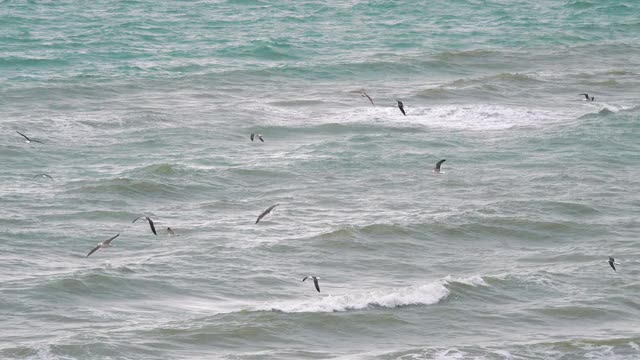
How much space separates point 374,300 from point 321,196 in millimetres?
7539

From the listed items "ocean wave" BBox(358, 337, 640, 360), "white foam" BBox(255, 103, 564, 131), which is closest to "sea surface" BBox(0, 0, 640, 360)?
"ocean wave" BBox(358, 337, 640, 360)

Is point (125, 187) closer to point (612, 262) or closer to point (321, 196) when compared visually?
point (321, 196)

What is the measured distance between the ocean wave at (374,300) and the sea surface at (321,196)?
2.1 inches

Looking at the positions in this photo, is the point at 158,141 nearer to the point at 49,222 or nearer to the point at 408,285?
the point at 49,222

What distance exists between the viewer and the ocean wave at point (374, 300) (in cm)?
2084

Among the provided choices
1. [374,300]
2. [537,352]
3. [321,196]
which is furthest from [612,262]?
[321,196]

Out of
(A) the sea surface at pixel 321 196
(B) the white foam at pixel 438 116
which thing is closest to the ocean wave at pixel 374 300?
(A) the sea surface at pixel 321 196

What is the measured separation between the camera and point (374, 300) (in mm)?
21156

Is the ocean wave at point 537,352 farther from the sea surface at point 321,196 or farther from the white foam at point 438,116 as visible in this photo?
the white foam at point 438,116

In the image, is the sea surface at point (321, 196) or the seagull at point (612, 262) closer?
the sea surface at point (321, 196)

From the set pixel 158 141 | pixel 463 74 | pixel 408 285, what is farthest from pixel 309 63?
pixel 408 285

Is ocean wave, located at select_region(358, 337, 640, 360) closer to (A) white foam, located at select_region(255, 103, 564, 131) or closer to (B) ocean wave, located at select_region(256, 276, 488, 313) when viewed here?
(B) ocean wave, located at select_region(256, 276, 488, 313)

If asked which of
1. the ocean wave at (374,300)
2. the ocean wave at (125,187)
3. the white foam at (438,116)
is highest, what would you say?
the ocean wave at (374,300)

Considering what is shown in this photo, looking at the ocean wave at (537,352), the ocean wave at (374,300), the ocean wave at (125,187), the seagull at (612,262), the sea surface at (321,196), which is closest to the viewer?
the ocean wave at (537,352)
